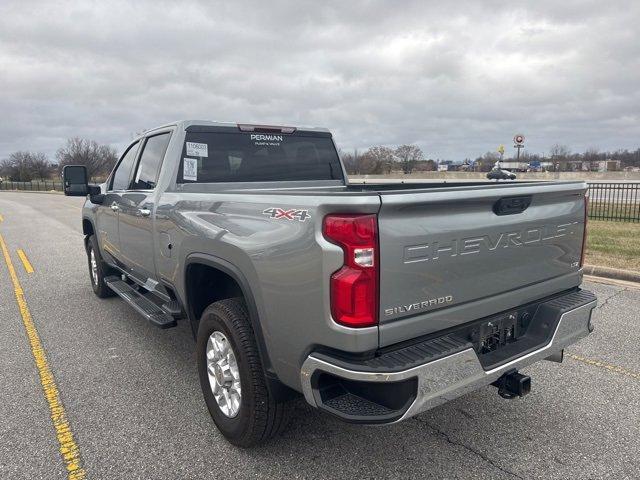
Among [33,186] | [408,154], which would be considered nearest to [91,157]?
[33,186]

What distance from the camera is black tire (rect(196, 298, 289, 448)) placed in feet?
8.99

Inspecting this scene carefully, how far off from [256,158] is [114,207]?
1850mm

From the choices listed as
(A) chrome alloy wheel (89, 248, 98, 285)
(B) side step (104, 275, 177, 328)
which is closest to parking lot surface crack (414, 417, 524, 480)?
(B) side step (104, 275, 177, 328)

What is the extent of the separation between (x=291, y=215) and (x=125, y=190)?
331cm

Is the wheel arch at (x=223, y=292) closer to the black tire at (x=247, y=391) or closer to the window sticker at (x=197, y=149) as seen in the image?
the black tire at (x=247, y=391)

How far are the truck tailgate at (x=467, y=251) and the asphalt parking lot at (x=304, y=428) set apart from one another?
921 mm

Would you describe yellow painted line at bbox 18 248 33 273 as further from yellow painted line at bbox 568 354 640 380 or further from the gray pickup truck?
yellow painted line at bbox 568 354 640 380

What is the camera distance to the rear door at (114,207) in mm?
5164

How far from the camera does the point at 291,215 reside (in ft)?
7.89

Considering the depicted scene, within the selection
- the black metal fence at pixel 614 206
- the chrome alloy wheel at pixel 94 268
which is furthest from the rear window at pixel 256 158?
the black metal fence at pixel 614 206

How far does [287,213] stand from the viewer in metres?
2.44

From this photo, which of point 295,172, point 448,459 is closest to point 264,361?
point 448,459

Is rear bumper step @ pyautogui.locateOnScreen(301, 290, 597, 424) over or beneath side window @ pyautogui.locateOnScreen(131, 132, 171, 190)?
beneath

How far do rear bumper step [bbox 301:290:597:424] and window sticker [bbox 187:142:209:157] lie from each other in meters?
2.32
